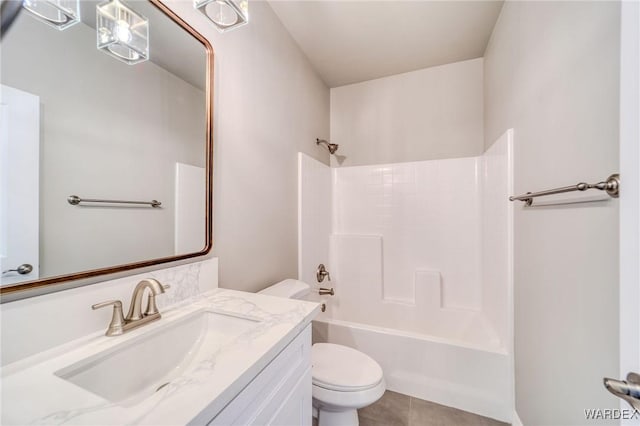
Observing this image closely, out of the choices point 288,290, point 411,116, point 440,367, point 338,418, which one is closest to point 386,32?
point 411,116

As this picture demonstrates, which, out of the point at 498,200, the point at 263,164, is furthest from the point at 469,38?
the point at 263,164

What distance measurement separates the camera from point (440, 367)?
65.7 inches

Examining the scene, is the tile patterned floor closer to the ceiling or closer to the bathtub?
the bathtub

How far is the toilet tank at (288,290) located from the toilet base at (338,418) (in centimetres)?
61

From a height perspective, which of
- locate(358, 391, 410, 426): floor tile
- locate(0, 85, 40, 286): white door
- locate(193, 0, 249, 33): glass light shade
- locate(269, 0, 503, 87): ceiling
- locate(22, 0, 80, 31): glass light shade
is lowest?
locate(358, 391, 410, 426): floor tile

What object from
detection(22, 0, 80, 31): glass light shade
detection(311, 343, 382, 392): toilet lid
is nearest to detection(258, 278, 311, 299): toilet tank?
detection(311, 343, 382, 392): toilet lid

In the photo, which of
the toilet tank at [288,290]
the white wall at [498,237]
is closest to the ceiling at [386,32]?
the white wall at [498,237]

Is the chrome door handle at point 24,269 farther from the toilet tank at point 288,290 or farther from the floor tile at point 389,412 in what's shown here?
the floor tile at point 389,412

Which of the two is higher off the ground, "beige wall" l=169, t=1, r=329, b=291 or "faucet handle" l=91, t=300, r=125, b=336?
"beige wall" l=169, t=1, r=329, b=291

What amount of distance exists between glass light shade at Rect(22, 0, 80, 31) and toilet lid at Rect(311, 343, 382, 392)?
168 cm

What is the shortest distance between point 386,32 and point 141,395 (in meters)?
2.46

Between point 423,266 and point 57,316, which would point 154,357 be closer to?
point 57,316

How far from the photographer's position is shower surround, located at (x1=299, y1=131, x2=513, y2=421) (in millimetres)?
1608
